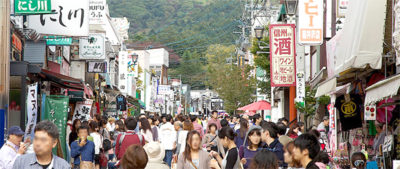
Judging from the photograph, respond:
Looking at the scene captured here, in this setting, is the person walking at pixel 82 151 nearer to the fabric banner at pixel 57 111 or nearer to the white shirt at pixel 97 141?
the white shirt at pixel 97 141

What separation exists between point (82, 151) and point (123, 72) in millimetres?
36520

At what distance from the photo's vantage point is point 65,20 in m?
17.4

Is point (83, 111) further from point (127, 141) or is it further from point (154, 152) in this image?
point (154, 152)

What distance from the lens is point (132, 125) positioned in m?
12.5

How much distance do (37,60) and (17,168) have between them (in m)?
14.7

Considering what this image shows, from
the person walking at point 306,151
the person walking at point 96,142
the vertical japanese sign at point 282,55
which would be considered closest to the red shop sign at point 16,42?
the person walking at point 96,142

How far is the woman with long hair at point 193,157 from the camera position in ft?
31.1

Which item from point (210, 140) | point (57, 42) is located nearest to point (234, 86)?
point (57, 42)

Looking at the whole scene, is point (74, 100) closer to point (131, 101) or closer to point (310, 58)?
point (310, 58)

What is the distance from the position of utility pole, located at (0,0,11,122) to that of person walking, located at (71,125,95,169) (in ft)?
5.46

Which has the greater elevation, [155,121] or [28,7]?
[28,7]

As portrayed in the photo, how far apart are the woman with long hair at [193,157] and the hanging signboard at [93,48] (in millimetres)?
18383

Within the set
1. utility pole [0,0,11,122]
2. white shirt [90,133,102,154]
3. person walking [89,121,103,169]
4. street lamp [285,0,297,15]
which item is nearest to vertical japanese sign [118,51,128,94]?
street lamp [285,0,297,15]

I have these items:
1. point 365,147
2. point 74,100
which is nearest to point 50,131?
point 365,147
